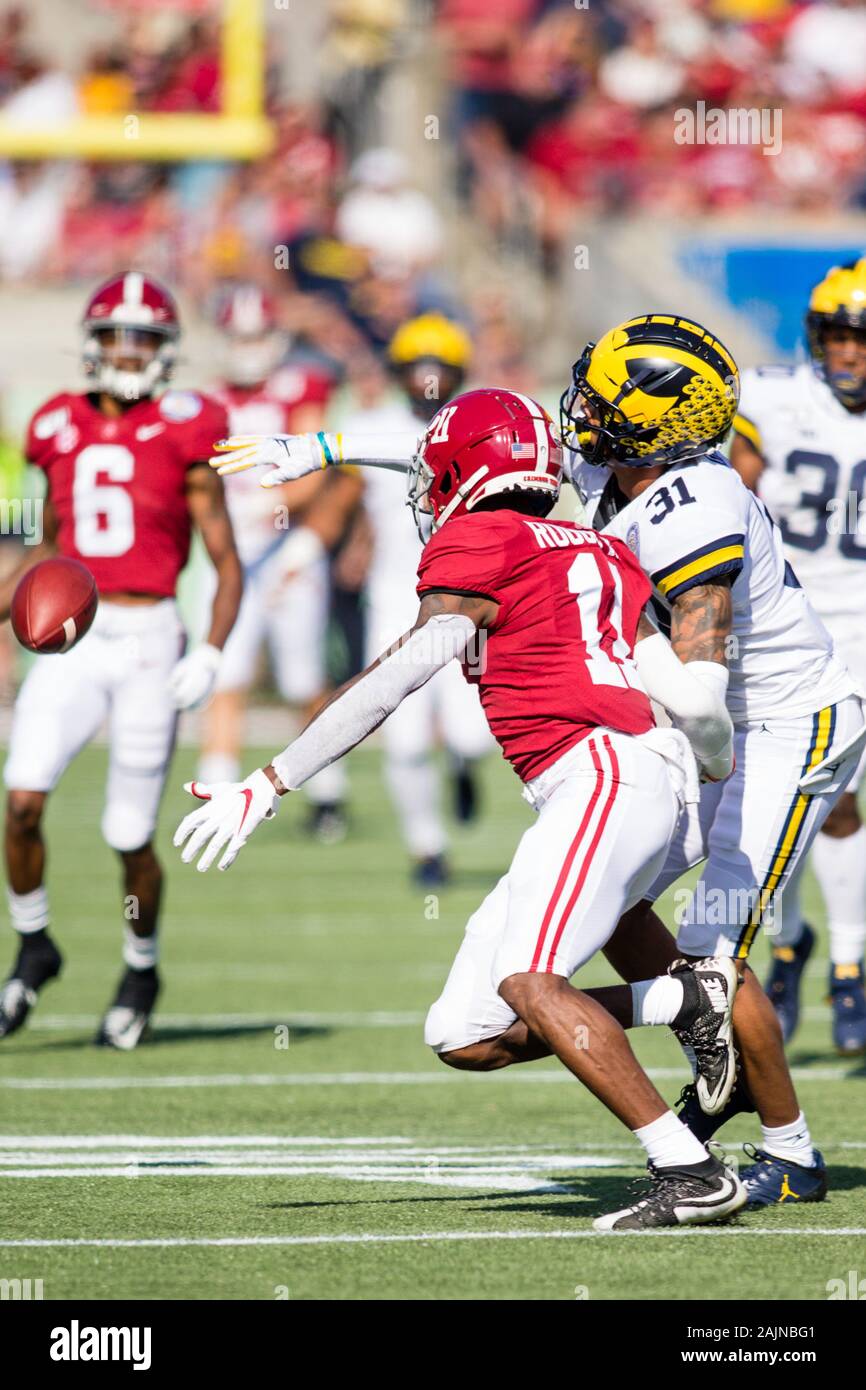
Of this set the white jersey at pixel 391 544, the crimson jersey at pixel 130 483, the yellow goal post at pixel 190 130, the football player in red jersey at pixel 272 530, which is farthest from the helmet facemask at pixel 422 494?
the yellow goal post at pixel 190 130

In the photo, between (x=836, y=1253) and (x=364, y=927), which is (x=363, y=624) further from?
(x=836, y=1253)

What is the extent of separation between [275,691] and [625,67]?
218 inches

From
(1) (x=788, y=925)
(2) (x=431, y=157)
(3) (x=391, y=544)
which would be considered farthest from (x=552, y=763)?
(2) (x=431, y=157)

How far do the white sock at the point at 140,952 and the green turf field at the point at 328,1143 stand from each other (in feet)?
0.81

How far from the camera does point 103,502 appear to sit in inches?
255

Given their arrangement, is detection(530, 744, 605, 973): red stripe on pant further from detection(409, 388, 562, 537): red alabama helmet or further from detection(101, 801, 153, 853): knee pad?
detection(101, 801, 153, 853): knee pad

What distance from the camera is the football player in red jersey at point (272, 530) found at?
11156 millimetres

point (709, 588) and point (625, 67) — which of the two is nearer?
point (709, 588)

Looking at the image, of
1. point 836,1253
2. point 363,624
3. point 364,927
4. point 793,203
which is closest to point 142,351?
point 364,927

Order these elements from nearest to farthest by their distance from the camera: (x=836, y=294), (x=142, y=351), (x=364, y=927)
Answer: (x=836, y=294)
(x=142, y=351)
(x=364, y=927)

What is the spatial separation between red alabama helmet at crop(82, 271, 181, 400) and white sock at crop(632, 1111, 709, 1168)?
128 inches

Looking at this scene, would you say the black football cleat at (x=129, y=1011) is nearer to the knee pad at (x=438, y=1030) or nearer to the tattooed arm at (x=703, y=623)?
the knee pad at (x=438, y=1030)

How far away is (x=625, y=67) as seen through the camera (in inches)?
673

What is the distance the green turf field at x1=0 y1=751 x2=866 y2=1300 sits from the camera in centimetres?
379
